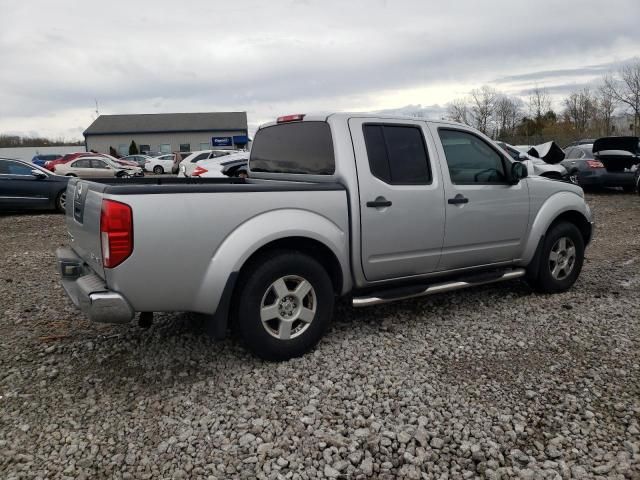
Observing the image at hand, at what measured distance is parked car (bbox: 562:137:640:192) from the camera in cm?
1416

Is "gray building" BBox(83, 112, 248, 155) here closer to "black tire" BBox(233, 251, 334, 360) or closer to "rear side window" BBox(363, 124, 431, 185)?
"rear side window" BBox(363, 124, 431, 185)

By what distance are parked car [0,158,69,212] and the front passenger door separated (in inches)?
396

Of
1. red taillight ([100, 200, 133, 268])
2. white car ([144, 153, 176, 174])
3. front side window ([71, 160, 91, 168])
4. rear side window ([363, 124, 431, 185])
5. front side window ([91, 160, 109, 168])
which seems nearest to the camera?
red taillight ([100, 200, 133, 268])

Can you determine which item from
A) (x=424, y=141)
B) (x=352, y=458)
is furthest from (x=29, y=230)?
(x=352, y=458)

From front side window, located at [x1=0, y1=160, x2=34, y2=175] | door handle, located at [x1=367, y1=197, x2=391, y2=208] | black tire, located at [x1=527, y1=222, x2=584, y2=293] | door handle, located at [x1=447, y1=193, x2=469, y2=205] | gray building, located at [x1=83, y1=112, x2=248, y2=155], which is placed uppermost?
gray building, located at [x1=83, y1=112, x2=248, y2=155]

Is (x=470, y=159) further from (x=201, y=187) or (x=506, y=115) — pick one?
(x=506, y=115)

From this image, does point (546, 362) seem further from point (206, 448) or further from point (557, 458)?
point (206, 448)

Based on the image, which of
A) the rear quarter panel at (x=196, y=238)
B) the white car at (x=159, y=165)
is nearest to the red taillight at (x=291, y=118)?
the rear quarter panel at (x=196, y=238)

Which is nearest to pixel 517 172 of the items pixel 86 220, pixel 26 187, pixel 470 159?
pixel 470 159

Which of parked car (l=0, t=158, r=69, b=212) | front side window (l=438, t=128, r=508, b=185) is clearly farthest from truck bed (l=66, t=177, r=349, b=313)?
parked car (l=0, t=158, r=69, b=212)

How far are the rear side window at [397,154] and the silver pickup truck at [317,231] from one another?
0.04 feet

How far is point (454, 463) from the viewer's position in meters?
2.72

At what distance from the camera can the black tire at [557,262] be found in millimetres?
5277

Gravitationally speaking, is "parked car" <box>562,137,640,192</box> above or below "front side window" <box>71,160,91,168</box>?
below
